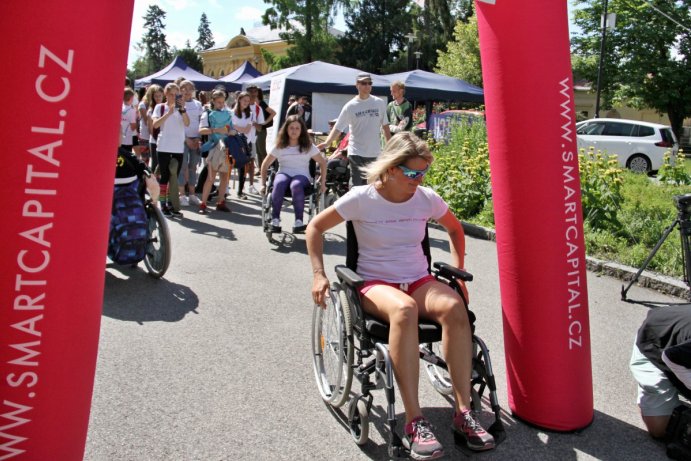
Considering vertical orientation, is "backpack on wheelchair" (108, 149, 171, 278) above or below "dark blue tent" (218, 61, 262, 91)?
below

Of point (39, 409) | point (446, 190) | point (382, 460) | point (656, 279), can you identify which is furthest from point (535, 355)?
point (446, 190)

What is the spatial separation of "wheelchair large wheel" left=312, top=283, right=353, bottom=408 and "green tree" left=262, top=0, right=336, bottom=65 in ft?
161

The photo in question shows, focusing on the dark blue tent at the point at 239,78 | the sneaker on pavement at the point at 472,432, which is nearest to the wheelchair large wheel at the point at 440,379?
the sneaker on pavement at the point at 472,432

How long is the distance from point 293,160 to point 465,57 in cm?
4039

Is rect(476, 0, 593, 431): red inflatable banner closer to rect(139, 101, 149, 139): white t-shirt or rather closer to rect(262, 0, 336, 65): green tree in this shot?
rect(139, 101, 149, 139): white t-shirt

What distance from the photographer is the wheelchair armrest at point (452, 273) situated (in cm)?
361

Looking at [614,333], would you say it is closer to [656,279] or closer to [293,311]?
→ [656,279]

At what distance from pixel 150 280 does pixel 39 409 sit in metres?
4.53

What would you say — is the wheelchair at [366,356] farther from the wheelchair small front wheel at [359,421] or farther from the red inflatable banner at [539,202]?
the red inflatable banner at [539,202]

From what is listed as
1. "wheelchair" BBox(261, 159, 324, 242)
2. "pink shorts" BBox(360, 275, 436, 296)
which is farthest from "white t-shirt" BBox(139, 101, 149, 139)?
"pink shorts" BBox(360, 275, 436, 296)

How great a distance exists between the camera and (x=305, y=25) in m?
52.7

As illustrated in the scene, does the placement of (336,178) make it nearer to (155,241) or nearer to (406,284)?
(155,241)

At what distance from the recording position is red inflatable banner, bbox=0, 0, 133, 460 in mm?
2020

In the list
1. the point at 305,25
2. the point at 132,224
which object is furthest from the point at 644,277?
the point at 305,25
